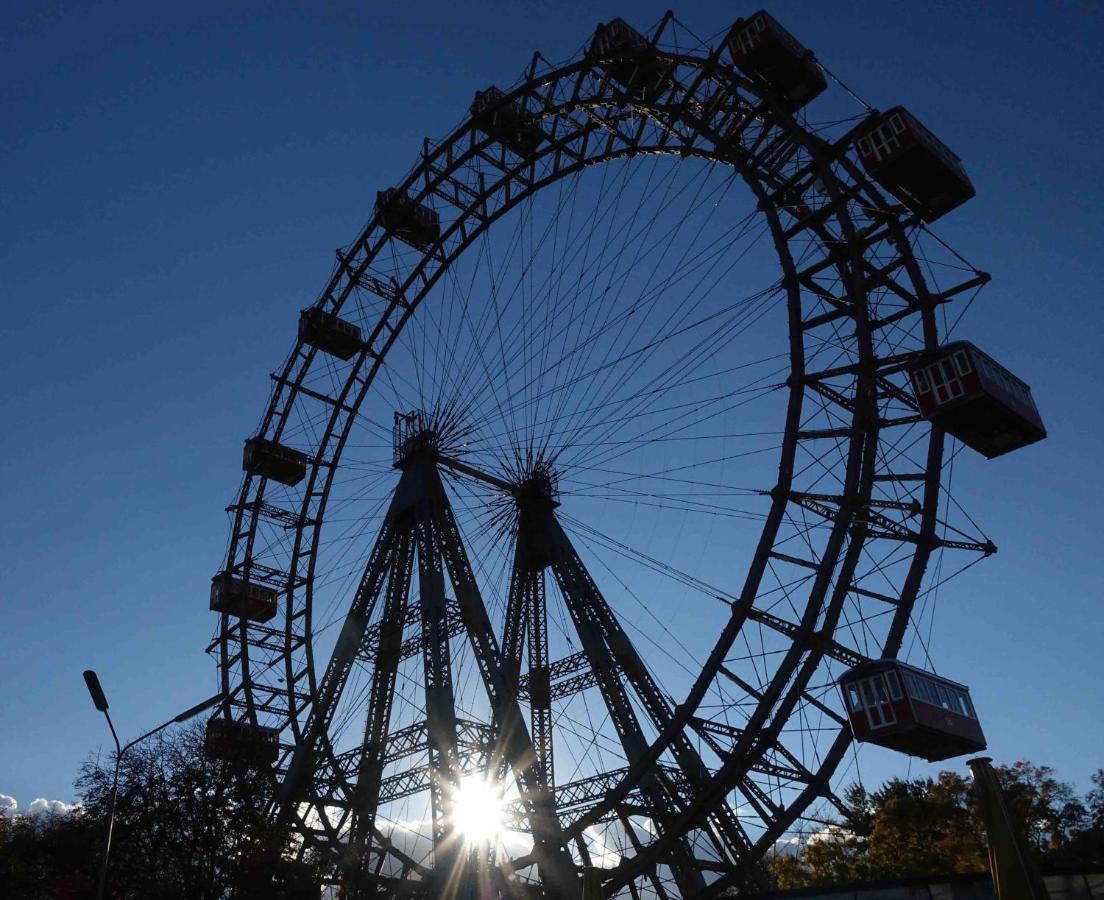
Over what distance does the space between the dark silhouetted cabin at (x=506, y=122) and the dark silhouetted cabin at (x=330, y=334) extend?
883 cm

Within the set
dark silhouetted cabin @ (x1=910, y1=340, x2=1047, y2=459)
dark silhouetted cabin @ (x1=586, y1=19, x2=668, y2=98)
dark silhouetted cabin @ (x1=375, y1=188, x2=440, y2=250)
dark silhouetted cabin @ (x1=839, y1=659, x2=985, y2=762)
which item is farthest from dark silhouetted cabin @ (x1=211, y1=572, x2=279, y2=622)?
dark silhouetted cabin @ (x1=910, y1=340, x2=1047, y2=459)

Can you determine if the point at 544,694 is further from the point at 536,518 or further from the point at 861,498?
the point at 861,498

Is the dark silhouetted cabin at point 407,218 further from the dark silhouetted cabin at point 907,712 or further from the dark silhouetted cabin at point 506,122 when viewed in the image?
the dark silhouetted cabin at point 907,712

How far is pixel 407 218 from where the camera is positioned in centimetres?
3253

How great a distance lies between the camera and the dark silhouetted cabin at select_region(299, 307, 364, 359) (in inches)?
1359

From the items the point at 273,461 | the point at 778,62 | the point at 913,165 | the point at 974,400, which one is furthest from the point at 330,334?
the point at 974,400

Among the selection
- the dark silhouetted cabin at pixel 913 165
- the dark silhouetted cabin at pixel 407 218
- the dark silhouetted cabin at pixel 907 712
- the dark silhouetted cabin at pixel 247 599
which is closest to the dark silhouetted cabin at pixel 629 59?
the dark silhouetted cabin at pixel 913 165

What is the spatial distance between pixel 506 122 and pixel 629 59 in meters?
4.88

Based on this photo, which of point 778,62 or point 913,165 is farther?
point 778,62

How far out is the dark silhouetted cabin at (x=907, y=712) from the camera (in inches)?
698

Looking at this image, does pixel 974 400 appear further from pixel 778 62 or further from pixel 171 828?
pixel 171 828

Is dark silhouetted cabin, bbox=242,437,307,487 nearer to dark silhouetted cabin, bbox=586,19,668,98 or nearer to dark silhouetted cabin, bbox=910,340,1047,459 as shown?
dark silhouetted cabin, bbox=586,19,668,98

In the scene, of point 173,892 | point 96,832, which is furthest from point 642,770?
point 96,832

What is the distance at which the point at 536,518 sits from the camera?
90.0 ft
